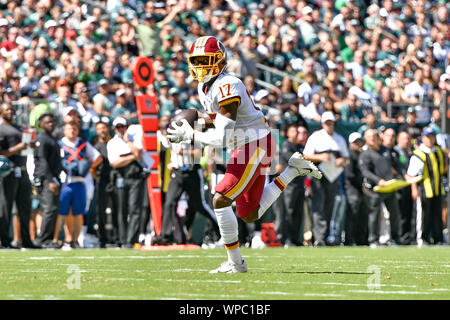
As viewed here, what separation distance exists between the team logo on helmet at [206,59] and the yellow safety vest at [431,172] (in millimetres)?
9048

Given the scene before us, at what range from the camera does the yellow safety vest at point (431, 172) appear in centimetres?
1834

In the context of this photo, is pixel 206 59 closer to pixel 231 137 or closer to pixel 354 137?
pixel 231 137

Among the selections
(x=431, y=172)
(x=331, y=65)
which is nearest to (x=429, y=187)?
(x=431, y=172)

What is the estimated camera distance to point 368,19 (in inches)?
1027

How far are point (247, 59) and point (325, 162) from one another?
3679 millimetres

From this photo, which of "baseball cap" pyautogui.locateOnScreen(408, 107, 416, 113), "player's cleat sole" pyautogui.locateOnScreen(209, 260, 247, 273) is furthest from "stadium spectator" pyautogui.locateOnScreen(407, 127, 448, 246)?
"player's cleat sole" pyautogui.locateOnScreen(209, 260, 247, 273)

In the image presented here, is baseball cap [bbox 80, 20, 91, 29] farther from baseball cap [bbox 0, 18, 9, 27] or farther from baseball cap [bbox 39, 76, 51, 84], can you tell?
baseball cap [bbox 39, 76, 51, 84]

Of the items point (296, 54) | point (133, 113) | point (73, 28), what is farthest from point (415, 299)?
point (296, 54)

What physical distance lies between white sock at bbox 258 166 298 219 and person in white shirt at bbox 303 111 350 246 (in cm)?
641

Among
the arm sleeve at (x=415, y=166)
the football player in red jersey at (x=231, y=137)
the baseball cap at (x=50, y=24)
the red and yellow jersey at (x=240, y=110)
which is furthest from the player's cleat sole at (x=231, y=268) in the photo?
the baseball cap at (x=50, y=24)

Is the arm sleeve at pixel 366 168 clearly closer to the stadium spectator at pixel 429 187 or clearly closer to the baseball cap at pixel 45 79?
the stadium spectator at pixel 429 187

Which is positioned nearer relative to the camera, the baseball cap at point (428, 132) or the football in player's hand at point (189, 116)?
the football in player's hand at point (189, 116)

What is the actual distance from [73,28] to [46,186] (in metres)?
4.71

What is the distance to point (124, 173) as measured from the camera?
1633 centimetres
